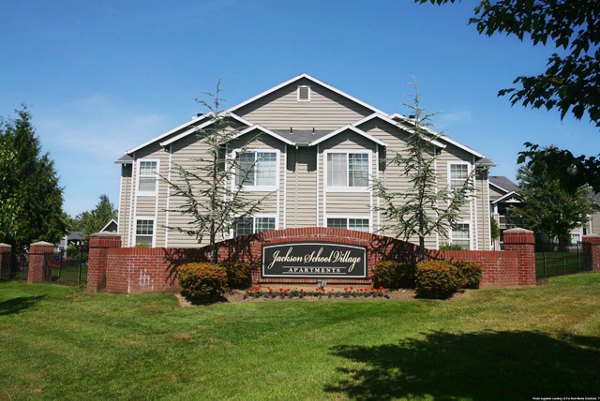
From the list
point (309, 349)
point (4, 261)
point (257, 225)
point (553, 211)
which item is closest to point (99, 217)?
point (4, 261)

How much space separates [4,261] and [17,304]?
10121 mm

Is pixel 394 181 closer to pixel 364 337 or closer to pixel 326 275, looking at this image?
pixel 326 275

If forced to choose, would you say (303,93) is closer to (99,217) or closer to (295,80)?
(295,80)

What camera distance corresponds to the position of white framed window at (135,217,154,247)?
80.7 feet

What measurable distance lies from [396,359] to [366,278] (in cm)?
839

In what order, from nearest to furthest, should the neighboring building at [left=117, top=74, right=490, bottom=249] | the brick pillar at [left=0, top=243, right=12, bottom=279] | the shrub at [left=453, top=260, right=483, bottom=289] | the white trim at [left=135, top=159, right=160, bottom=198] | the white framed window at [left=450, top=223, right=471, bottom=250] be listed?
the shrub at [left=453, top=260, right=483, bottom=289], the neighboring building at [left=117, top=74, right=490, bottom=249], the white framed window at [left=450, top=223, right=471, bottom=250], the brick pillar at [left=0, top=243, right=12, bottom=279], the white trim at [left=135, top=159, right=160, bottom=198]

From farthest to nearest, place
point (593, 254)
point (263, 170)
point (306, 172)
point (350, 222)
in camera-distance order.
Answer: point (306, 172)
point (263, 170)
point (350, 222)
point (593, 254)

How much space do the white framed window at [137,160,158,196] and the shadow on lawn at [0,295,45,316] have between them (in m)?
8.65

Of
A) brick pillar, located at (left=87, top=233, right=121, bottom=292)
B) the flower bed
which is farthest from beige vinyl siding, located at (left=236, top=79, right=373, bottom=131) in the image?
the flower bed

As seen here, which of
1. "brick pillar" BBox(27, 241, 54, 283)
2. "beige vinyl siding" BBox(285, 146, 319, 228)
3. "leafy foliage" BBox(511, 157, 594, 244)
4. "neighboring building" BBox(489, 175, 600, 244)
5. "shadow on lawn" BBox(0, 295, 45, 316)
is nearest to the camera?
"shadow on lawn" BBox(0, 295, 45, 316)

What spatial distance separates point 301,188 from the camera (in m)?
23.0

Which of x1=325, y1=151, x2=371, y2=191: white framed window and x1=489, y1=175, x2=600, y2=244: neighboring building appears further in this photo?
x1=489, y1=175, x2=600, y2=244: neighboring building

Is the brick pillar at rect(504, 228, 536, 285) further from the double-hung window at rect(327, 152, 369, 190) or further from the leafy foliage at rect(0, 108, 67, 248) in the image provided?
the leafy foliage at rect(0, 108, 67, 248)

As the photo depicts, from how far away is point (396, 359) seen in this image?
8242mm
